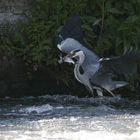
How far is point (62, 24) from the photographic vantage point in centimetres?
662

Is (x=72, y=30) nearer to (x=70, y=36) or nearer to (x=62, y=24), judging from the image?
(x=70, y=36)

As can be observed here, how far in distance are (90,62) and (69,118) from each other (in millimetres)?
832

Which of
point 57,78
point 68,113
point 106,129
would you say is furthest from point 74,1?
point 106,129

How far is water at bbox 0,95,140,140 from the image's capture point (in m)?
4.79

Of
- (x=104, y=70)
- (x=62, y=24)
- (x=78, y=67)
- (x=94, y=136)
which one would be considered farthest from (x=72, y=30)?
(x=94, y=136)

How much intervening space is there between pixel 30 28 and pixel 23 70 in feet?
1.27

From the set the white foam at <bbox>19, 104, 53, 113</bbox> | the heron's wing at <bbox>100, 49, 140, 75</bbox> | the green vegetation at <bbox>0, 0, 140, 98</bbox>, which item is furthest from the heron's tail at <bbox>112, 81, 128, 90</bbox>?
the white foam at <bbox>19, 104, 53, 113</bbox>

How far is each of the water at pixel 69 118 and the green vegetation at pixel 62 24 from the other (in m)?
0.36

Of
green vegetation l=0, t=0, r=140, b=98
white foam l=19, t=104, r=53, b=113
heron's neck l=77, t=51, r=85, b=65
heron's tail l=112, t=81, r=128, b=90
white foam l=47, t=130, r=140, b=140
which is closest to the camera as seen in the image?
white foam l=47, t=130, r=140, b=140

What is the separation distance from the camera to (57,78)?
671 centimetres

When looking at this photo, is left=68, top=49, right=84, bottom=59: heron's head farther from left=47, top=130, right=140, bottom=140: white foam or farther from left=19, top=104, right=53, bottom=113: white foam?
left=47, top=130, right=140, bottom=140: white foam

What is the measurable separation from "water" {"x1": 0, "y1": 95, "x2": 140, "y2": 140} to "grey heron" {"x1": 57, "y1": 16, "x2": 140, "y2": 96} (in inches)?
7.7

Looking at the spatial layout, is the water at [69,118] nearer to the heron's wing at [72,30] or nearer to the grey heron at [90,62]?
the grey heron at [90,62]

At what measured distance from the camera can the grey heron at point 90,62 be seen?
6109 millimetres
